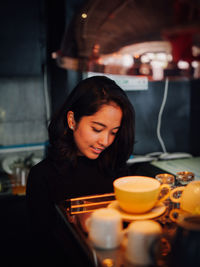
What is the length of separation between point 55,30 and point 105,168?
123 centimetres

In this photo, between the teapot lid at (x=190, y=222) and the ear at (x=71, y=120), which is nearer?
the teapot lid at (x=190, y=222)

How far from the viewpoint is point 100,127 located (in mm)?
1176

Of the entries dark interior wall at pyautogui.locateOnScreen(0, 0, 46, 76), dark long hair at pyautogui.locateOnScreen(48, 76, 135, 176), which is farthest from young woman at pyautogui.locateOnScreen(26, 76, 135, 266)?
dark interior wall at pyautogui.locateOnScreen(0, 0, 46, 76)

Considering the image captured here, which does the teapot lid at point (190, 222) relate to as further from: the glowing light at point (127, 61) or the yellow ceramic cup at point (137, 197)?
the glowing light at point (127, 61)

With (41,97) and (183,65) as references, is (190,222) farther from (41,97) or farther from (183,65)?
(41,97)

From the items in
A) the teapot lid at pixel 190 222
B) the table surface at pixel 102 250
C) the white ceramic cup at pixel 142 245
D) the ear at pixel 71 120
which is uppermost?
the ear at pixel 71 120

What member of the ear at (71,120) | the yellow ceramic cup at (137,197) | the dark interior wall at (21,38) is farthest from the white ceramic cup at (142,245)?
the dark interior wall at (21,38)

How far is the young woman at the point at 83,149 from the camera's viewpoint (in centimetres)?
120

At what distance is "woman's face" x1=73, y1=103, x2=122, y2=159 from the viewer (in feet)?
3.88

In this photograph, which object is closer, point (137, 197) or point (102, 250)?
point (102, 250)

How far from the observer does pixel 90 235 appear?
69 centimetres

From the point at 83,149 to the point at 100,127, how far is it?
0.59 ft

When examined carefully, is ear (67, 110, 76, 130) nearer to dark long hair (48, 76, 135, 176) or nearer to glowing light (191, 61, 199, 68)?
dark long hair (48, 76, 135, 176)

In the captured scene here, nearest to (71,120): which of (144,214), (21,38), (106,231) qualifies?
(144,214)
